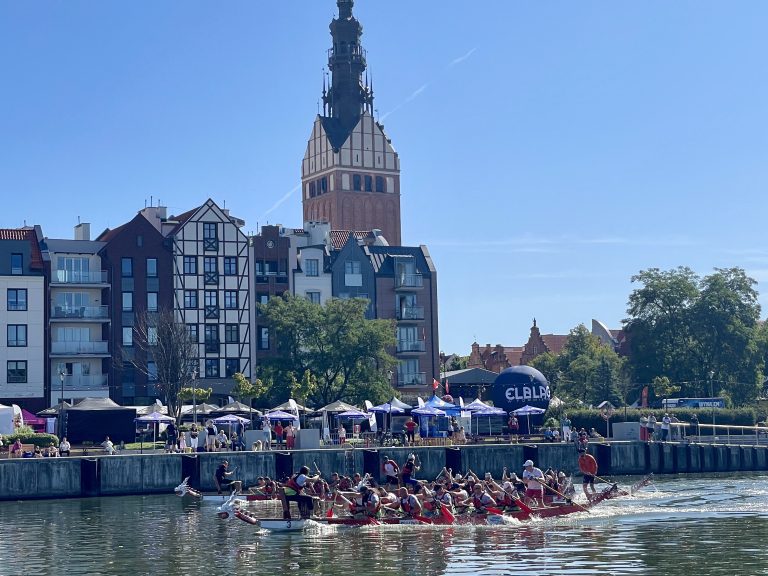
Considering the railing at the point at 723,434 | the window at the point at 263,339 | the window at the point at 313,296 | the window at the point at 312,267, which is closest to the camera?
the railing at the point at 723,434

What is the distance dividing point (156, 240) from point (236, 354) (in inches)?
436

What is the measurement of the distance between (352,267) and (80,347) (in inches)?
970

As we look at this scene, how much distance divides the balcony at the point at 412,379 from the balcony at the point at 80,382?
2608 centimetres

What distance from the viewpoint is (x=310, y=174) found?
541ft

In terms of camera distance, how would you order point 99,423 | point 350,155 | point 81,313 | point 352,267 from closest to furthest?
point 99,423
point 81,313
point 352,267
point 350,155

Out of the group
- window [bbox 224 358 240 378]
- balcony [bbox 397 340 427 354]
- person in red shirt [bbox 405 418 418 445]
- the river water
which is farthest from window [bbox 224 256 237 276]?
the river water

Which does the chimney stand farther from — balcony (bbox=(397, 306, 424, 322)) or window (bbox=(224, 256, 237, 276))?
balcony (bbox=(397, 306, 424, 322))

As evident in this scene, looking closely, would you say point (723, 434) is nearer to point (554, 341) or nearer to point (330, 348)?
point (330, 348)

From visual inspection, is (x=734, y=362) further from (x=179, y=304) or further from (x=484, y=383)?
(x=179, y=304)

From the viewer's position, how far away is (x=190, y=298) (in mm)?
101938

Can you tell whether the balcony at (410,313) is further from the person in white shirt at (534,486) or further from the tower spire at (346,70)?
the person in white shirt at (534,486)

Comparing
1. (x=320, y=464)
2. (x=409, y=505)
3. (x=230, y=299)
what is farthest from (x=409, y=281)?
(x=409, y=505)

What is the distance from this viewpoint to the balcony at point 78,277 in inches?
3812

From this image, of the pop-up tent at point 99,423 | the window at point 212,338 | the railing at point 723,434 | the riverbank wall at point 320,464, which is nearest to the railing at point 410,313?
the window at point 212,338
